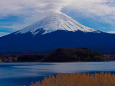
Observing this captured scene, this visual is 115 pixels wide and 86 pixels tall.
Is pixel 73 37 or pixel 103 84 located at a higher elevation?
pixel 73 37

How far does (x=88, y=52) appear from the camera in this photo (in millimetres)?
104812

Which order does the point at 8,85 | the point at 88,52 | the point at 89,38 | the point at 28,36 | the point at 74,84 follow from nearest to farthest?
the point at 74,84 → the point at 8,85 → the point at 88,52 → the point at 89,38 → the point at 28,36

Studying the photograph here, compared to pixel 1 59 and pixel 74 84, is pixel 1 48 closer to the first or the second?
pixel 1 59

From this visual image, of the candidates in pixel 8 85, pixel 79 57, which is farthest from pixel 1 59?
pixel 8 85

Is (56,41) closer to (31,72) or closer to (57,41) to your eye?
(57,41)

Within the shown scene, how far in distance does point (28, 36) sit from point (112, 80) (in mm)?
186601

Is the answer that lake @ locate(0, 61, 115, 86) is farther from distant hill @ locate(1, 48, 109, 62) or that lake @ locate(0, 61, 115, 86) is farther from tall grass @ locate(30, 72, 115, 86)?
distant hill @ locate(1, 48, 109, 62)

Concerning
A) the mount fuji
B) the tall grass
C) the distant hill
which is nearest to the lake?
the tall grass

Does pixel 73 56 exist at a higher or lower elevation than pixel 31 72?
higher

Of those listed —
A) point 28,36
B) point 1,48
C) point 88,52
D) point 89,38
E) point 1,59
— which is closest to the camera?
point 88,52

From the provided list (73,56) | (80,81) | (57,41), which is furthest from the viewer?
(57,41)

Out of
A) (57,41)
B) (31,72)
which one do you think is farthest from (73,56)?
(57,41)

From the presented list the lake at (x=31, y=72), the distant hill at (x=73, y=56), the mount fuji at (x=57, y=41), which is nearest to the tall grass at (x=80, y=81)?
the lake at (x=31, y=72)

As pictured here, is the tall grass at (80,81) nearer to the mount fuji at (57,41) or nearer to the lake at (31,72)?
the lake at (31,72)
